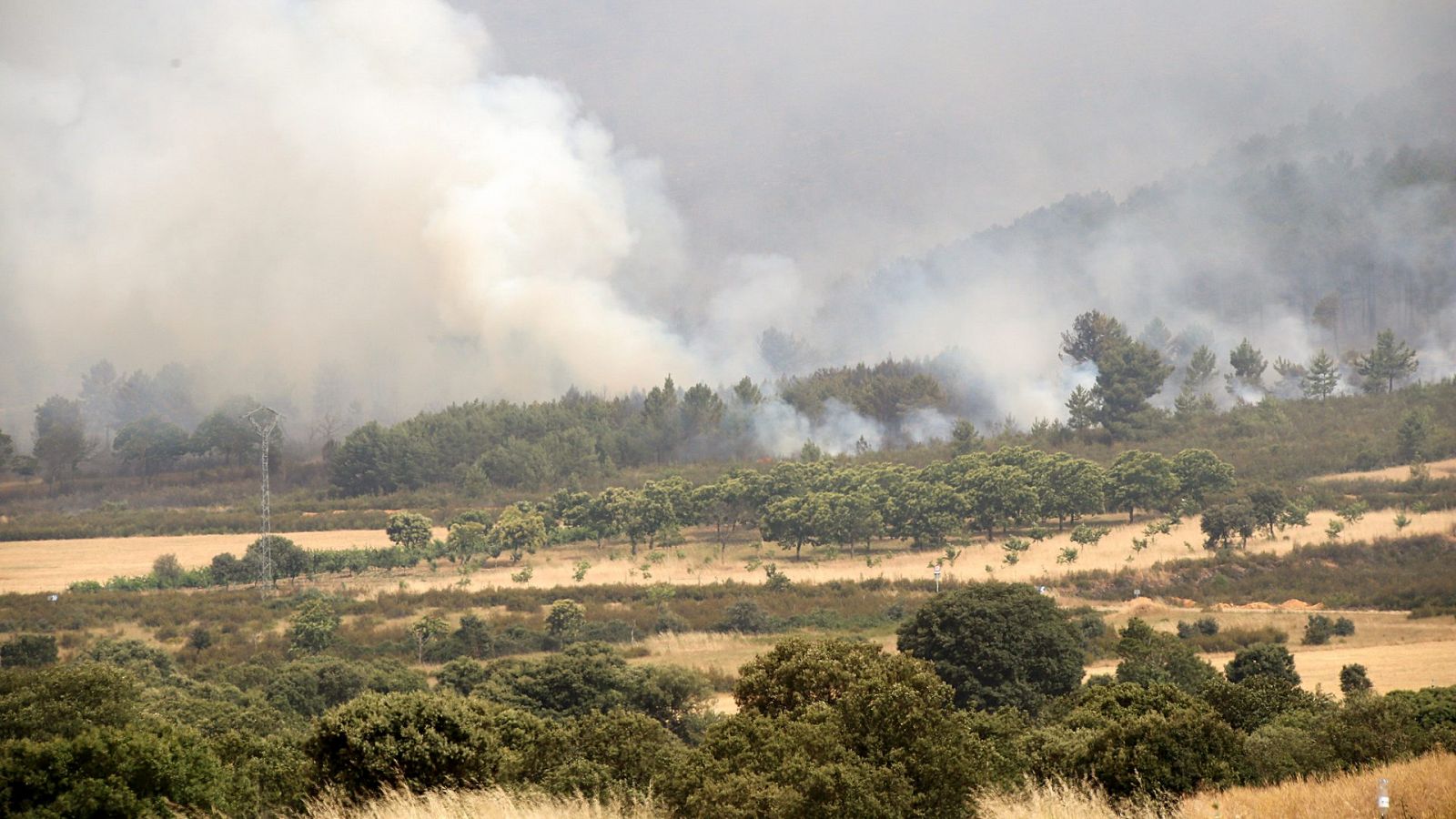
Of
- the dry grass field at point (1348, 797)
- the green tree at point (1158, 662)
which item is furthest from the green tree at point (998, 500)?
the dry grass field at point (1348, 797)

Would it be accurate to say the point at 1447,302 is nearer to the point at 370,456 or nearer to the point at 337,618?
the point at 370,456

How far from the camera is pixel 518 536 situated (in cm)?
8831

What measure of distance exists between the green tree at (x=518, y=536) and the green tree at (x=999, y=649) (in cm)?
4728

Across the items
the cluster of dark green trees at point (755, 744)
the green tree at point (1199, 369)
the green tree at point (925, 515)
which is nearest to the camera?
the cluster of dark green trees at point (755, 744)

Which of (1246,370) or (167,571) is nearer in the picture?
(167,571)

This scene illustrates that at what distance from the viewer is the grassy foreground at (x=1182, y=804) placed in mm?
15484

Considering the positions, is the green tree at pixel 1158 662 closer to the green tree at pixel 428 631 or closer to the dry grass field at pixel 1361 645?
the dry grass field at pixel 1361 645

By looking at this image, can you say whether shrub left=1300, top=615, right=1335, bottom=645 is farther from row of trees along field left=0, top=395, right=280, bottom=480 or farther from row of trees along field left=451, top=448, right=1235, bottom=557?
row of trees along field left=0, top=395, right=280, bottom=480

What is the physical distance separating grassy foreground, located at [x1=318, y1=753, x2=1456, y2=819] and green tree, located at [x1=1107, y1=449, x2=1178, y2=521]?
72.9 meters

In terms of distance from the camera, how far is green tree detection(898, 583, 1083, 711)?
42094 millimetres

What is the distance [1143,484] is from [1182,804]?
75813 millimetres

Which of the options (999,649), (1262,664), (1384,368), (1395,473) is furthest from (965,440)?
(999,649)

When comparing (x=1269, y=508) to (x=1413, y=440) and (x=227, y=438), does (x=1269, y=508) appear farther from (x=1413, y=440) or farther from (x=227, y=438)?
(x=227, y=438)

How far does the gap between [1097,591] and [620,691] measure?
39.5 m
